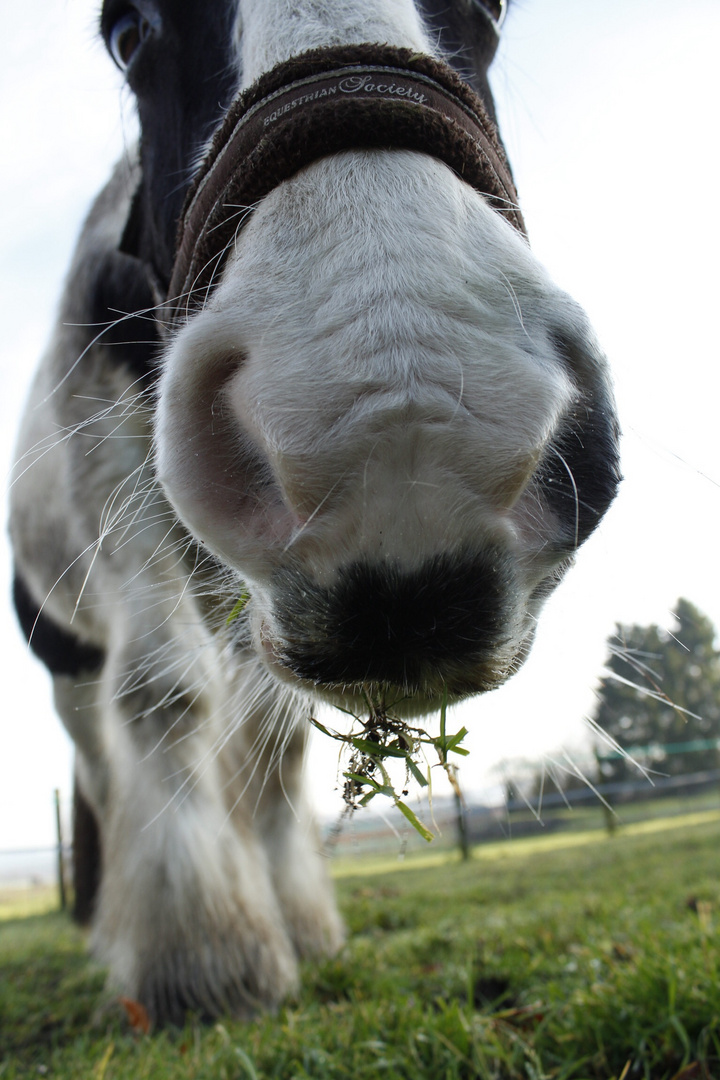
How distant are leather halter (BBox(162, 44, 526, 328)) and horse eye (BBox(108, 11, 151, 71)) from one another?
0.86 m

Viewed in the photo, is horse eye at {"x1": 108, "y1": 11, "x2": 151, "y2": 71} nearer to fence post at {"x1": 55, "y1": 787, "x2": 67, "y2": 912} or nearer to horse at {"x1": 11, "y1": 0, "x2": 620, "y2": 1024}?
horse at {"x1": 11, "y1": 0, "x2": 620, "y2": 1024}

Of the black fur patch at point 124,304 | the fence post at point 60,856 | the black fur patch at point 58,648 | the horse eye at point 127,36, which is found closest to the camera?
the horse eye at point 127,36

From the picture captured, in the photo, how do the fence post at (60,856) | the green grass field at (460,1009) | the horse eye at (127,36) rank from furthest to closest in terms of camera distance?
the fence post at (60,856) → the horse eye at (127,36) → the green grass field at (460,1009)

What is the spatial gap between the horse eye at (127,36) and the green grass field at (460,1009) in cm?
234

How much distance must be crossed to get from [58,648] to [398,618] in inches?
105

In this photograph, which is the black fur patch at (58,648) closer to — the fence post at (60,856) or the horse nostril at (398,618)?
the horse nostril at (398,618)

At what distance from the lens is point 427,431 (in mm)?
733

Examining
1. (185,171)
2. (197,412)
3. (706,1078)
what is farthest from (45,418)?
(706,1078)

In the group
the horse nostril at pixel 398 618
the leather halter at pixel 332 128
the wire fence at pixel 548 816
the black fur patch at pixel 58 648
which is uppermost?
the leather halter at pixel 332 128

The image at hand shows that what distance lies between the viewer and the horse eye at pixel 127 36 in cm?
176

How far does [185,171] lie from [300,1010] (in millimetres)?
2080

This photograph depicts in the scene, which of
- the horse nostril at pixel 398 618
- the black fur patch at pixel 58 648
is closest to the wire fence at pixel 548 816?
the black fur patch at pixel 58 648

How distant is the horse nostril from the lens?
79 cm

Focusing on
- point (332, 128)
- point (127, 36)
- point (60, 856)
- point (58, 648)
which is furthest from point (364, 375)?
point (60, 856)
